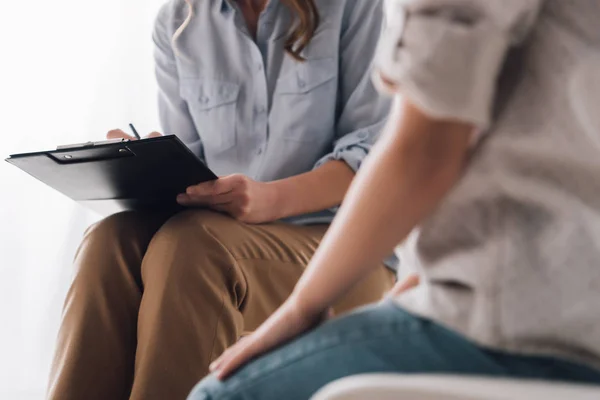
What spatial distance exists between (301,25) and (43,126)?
0.82m

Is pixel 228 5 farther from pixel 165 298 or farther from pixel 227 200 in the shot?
pixel 165 298

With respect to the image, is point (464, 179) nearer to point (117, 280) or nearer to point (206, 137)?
point (117, 280)

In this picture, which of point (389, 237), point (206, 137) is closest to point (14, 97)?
point (206, 137)

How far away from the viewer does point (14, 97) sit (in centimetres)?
153

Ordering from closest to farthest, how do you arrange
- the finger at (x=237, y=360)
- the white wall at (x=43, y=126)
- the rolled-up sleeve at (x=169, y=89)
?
the finger at (x=237, y=360) → the rolled-up sleeve at (x=169, y=89) → the white wall at (x=43, y=126)

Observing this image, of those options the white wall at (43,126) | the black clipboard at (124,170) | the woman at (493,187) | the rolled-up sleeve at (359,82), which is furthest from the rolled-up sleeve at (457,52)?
the white wall at (43,126)

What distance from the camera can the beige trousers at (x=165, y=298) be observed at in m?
0.71

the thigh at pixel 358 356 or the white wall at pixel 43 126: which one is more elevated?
the thigh at pixel 358 356

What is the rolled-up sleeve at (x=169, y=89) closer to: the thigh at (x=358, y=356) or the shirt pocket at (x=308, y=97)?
the shirt pocket at (x=308, y=97)

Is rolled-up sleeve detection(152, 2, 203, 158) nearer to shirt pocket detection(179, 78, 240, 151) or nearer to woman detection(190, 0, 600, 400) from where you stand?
shirt pocket detection(179, 78, 240, 151)

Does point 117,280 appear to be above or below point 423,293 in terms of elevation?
below

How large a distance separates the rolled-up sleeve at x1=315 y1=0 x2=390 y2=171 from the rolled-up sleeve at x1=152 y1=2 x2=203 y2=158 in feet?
0.85

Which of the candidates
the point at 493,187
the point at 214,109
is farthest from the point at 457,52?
the point at 214,109

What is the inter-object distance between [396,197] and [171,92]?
0.83 metres
